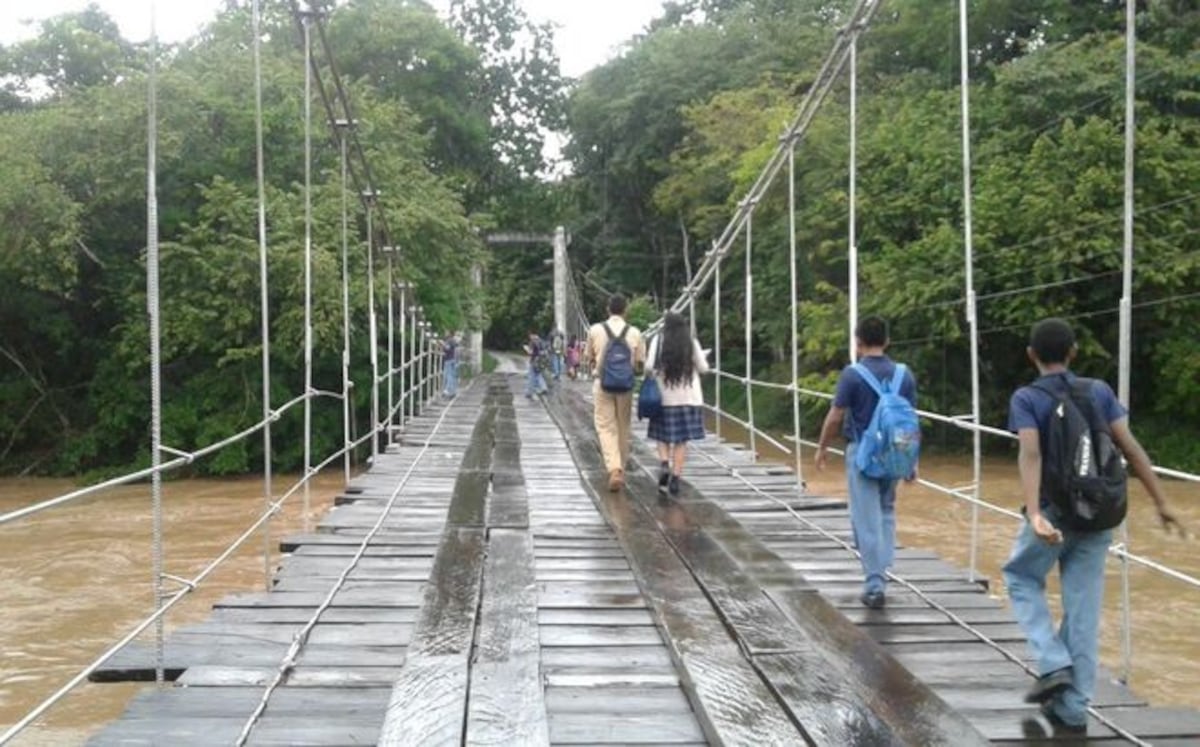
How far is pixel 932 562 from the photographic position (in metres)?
4.03

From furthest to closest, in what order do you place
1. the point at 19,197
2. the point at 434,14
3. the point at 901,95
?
the point at 434,14 → the point at 901,95 → the point at 19,197

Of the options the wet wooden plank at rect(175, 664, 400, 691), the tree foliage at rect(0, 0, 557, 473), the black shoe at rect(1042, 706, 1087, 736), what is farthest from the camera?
the tree foliage at rect(0, 0, 557, 473)

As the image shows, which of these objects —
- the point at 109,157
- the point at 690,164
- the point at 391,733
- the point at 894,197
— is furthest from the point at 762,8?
the point at 391,733

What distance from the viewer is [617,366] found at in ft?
18.1

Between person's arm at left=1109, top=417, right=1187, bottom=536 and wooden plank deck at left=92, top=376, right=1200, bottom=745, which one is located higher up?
person's arm at left=1109, top=417, right=1187, bottom=536

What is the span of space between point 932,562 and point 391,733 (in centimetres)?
234

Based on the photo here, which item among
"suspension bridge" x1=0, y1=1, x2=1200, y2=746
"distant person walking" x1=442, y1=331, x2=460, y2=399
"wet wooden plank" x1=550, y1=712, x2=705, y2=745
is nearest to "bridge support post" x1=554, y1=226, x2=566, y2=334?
"distant person walking" x1=442, y1=331, x2=460, y2=399

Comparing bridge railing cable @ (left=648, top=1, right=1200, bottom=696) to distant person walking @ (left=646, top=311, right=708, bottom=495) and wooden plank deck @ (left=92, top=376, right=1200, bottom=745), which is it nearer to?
wooden plank deck @ (left=92, top=376, right=1200, bottom=745)

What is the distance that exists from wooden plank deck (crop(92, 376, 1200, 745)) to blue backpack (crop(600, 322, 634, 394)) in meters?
0.77

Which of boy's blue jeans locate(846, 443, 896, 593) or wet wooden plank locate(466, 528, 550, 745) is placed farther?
boy's blue jeans locate(846, 443, 896, 593)

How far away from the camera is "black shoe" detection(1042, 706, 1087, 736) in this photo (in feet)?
7.52

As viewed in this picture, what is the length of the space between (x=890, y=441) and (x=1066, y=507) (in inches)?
35.4

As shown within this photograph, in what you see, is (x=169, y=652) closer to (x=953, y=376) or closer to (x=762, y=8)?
(x=953, y=376)

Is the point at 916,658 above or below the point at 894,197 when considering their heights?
below
